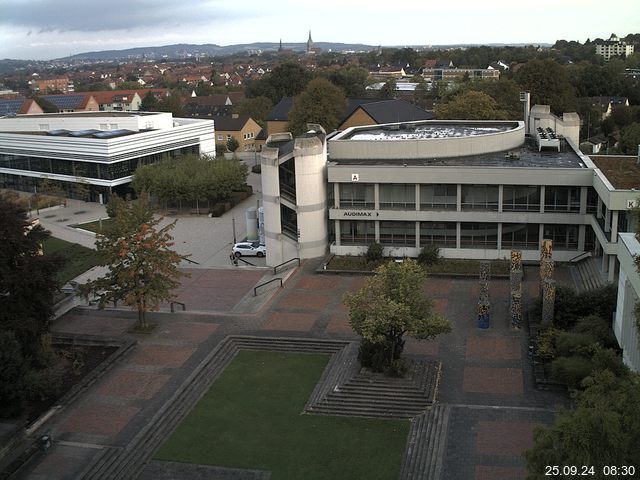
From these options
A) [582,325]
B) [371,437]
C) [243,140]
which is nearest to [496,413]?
[371,437]

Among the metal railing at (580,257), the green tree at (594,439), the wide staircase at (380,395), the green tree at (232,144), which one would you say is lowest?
the wide staircase at (380,395)

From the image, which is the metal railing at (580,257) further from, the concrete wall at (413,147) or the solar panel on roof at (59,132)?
the solar panel on roof at (59,132)

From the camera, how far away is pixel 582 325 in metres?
26.7

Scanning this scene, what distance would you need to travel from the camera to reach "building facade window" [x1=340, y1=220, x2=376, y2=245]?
40.6 m

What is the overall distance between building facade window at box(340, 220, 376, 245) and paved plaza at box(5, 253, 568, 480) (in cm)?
256

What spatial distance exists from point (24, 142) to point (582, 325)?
58.3 meters

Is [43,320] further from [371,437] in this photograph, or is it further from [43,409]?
[371,437]

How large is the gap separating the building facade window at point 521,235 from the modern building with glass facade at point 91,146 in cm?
3712

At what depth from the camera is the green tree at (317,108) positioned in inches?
2916

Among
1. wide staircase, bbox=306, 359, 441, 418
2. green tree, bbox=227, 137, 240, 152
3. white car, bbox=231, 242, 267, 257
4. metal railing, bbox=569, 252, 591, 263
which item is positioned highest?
green tree, bbox=227, 137, 240, 152

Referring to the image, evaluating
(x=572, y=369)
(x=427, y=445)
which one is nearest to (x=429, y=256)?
(x=572, y=369)

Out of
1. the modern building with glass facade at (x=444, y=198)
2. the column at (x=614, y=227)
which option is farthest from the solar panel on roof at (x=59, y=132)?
the column at (x=614, y=227)

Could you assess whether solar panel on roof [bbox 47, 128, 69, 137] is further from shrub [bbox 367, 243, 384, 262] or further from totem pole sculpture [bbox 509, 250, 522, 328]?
A: totem pole sculpture [bbox 509, 250, 522, 328]

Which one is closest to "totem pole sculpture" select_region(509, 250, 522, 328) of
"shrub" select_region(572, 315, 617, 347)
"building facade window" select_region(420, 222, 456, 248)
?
"shrub" select_region(572, 315, 617, 347)
